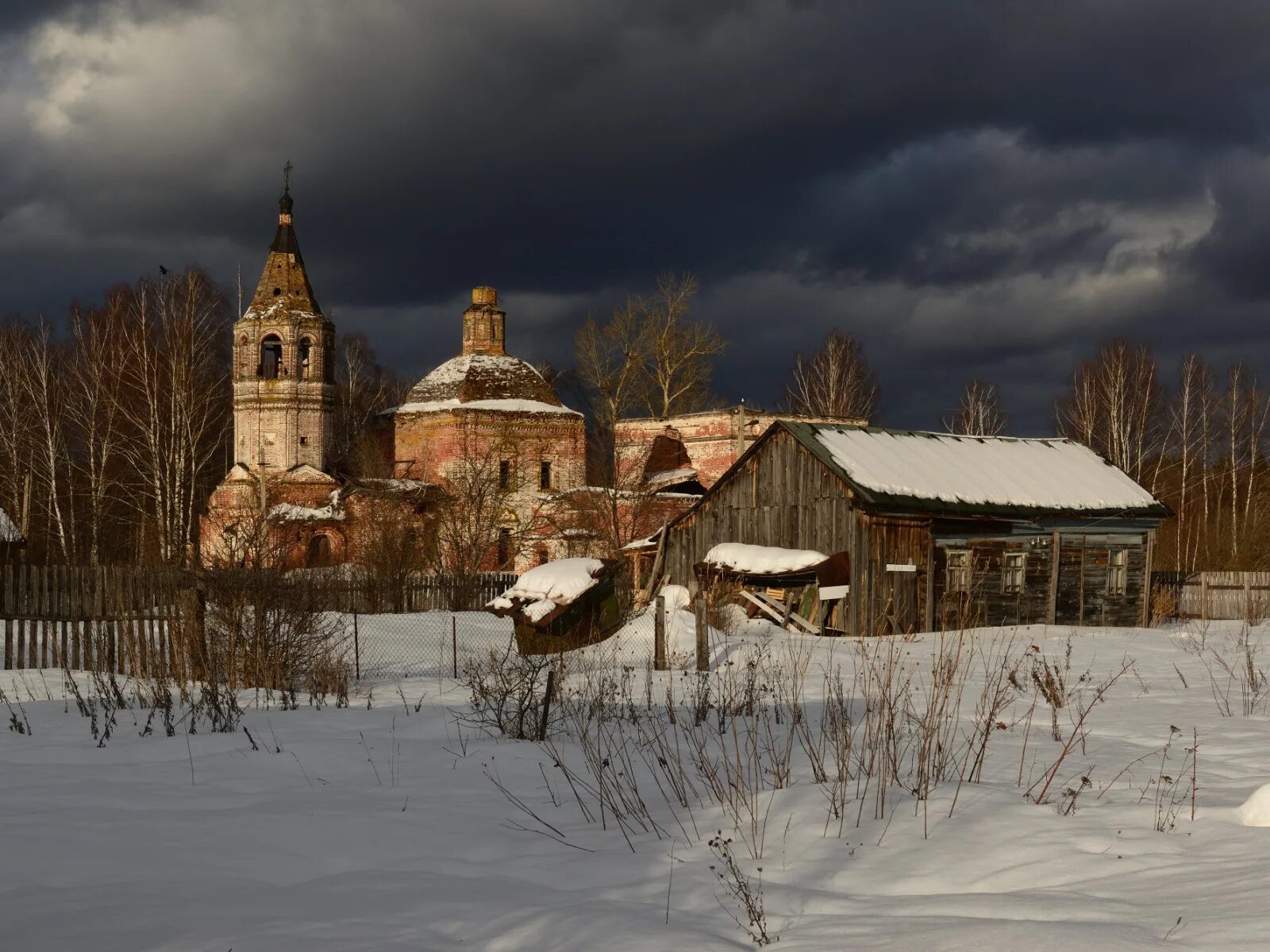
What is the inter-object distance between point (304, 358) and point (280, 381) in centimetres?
153

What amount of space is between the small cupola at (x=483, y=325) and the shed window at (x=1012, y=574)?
29.3m

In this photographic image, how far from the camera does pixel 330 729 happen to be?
9.00 meters

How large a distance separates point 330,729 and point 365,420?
167 feet

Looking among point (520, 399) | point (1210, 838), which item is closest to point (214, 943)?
point (1210, 838)

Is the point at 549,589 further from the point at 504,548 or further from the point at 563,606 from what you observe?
the point at 504,548

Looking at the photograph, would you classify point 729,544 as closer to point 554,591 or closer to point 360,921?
point 554,591

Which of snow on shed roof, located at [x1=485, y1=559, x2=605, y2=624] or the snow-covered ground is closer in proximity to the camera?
the snow-covered ground

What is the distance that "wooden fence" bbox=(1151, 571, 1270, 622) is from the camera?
94.8ft

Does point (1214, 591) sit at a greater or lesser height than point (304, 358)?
lesser

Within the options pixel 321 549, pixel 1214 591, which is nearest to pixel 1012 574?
pixel 1214 591

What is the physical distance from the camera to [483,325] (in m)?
48.9

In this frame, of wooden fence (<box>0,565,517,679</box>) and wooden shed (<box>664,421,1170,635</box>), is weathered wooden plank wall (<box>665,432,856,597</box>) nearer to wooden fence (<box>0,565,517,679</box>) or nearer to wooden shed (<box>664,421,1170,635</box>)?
wooden shed (<box>664,421,1170,635</box>)

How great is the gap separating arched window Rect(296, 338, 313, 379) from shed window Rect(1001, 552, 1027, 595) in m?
29.4

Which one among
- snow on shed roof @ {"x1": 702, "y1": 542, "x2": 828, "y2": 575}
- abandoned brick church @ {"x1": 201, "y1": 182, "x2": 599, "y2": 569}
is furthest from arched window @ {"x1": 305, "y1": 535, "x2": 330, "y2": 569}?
snow on shed roof @ {"x1": 702, "y1": 542, "x2": 828, "y2": 575}
